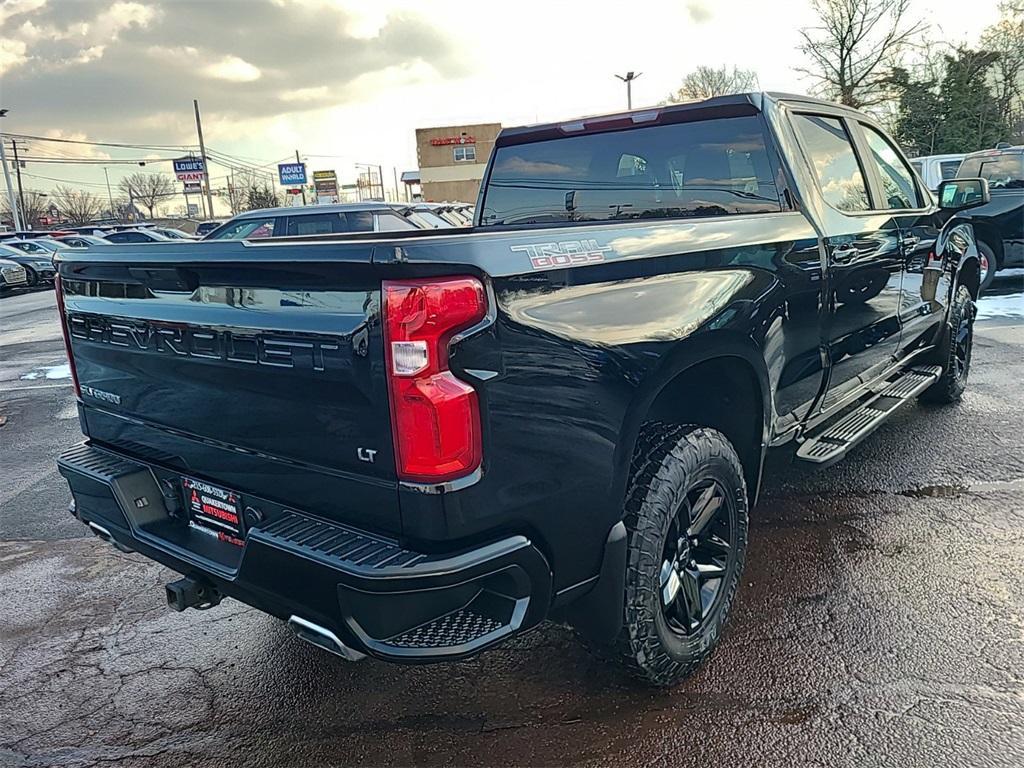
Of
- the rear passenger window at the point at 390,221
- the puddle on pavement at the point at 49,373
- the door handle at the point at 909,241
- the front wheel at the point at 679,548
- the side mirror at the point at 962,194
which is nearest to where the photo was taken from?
the front wheel at the point at 679,548

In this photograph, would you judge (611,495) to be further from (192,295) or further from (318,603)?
(192,295)

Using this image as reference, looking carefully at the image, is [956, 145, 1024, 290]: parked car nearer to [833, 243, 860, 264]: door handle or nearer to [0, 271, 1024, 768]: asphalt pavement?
[0, 271, 1024, 768]: asphalt pavement

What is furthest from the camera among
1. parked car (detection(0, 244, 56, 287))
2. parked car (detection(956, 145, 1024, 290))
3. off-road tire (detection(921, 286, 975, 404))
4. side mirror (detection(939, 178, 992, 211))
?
parked car (detection(0, 244, 56, 287))

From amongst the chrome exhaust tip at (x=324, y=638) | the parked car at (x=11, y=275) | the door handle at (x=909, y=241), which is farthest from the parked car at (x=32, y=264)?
the chrome exhaust tip at (x=324, y=638)

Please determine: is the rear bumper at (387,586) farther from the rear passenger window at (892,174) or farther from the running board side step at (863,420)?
the rear passenger window at (892,174)

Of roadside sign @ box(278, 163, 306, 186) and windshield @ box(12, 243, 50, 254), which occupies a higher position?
roadside sign @ box(278, 163, 306, 186)

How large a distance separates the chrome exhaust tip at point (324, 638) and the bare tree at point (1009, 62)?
36.5m

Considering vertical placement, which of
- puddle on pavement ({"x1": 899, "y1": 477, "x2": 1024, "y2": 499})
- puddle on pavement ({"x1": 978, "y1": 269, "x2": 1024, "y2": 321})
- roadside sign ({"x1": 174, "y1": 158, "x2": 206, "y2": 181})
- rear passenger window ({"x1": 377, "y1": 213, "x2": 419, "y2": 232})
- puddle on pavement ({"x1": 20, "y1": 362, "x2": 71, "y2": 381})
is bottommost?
puddle on pavement ({"x1": 978, "y1": 269, "x2": 1024, "y2": 321})

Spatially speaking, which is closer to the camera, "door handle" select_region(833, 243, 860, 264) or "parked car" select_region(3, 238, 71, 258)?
"door handle" select_region(833, 243, 860, 264)

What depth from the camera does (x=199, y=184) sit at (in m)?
71.5

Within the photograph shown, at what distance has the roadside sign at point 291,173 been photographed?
5709 cm

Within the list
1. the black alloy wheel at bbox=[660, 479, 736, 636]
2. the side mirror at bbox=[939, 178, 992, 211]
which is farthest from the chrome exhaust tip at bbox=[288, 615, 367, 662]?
the side mirror at bbox=[939, 178, 992, 211]

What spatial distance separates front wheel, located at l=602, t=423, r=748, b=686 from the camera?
2406 millimetres

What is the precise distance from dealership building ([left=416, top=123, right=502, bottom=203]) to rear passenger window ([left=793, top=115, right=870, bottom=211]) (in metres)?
52.7
